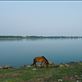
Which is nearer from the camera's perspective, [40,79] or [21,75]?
[40,79]

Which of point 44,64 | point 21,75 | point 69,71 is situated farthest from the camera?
point 44,64

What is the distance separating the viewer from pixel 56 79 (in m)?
16.1

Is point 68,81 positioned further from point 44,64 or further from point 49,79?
A: point 44,64

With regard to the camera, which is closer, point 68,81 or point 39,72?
point 68,81

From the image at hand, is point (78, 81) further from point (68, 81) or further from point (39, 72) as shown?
point (39, 72)

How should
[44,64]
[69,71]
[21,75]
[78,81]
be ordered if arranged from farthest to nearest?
[44,64], [69,71], [21,75], [78,81]

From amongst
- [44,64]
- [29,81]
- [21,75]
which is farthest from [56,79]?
[44,64]

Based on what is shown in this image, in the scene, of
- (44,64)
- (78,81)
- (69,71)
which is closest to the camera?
(78,81)

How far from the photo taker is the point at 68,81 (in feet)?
51.5

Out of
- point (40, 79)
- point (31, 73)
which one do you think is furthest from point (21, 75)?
point (40, 79)

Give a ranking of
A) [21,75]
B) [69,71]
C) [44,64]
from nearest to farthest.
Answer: [21,75], [69,71], [44,64]

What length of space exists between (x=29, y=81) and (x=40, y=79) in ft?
2.27

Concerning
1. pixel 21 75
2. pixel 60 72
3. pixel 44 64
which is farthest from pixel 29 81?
pixel 44 64

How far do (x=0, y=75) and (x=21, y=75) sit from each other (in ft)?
4.76
